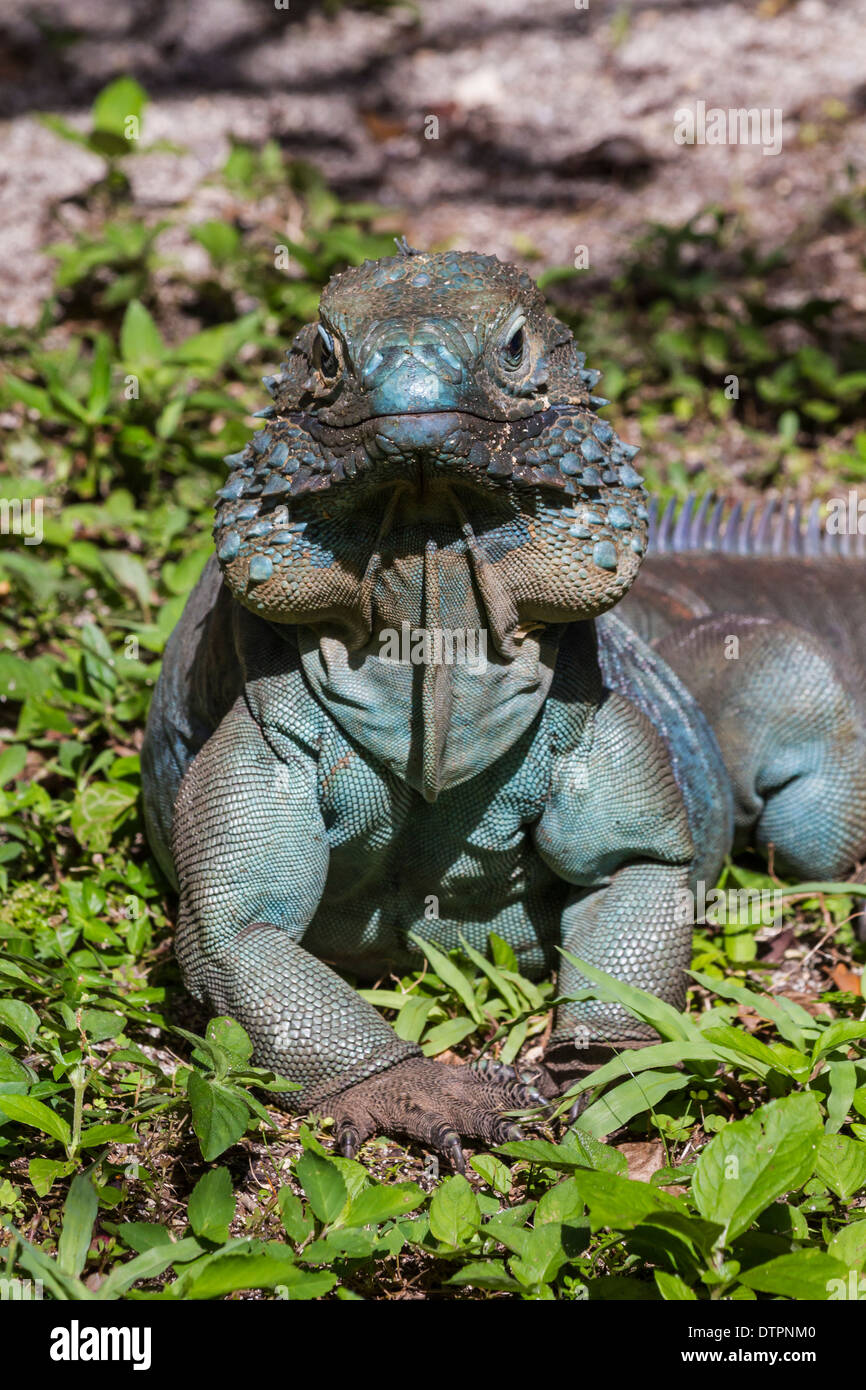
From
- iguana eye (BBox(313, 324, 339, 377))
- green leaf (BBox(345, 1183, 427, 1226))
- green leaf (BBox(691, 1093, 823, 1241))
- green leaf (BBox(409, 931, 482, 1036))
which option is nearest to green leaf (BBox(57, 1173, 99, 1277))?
green leaf (BBox(345, 1183, 427, 1226))

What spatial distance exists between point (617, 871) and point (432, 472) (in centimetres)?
188

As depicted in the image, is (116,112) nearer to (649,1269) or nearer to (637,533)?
(637,533)

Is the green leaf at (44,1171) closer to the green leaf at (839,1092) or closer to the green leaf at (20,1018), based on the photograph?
the green leaf at (20,1018)

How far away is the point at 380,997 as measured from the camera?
228 inches

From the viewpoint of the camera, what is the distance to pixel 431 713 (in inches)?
185

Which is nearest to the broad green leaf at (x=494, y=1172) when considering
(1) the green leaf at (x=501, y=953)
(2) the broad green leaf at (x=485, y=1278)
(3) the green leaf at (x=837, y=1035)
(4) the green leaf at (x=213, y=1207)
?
(2) the broad green leaf at (x=485, y=1278)

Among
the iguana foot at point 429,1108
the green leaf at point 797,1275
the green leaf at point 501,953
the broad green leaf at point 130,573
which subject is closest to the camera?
the green leaf at point 797,1275

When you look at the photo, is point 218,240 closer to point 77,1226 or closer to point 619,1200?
point 77,1226

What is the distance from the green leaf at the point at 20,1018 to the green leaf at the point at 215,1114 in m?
0.66

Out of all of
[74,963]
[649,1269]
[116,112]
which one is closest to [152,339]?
[116,112]

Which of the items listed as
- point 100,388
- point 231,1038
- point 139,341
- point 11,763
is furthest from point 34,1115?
point 139,341

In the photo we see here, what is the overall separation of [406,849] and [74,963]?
1.26 m

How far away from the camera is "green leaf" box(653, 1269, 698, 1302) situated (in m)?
3.97

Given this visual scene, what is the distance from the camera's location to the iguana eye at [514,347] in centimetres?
438
